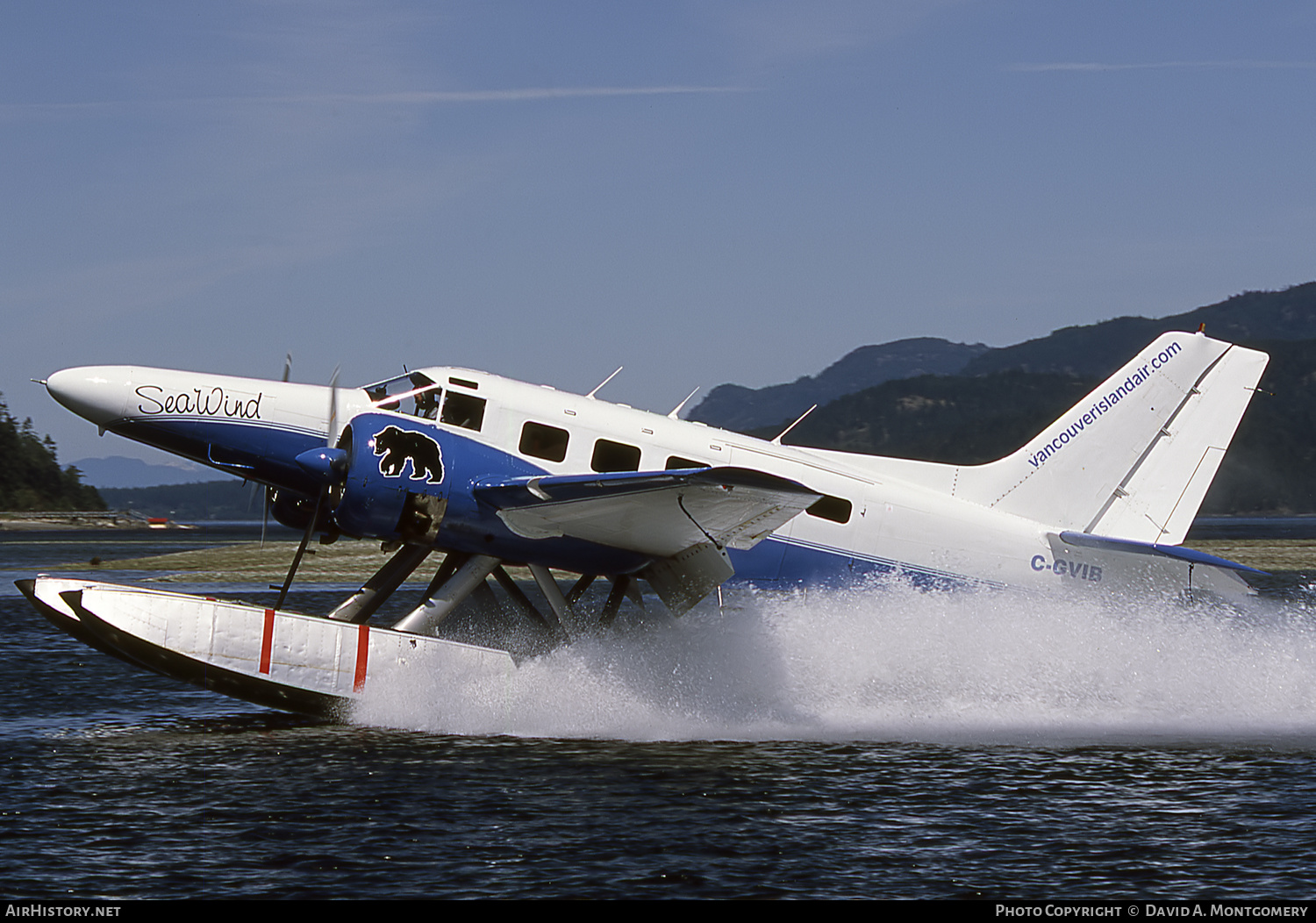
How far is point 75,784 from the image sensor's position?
11.9 m

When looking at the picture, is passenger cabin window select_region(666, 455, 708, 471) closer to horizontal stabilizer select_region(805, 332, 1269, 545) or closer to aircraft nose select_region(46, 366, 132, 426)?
horizontal stabilizer select_region(805, 332, 1269, 545)

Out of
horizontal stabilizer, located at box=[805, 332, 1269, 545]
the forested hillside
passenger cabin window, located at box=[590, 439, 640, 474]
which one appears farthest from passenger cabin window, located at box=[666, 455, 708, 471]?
the forested hillside

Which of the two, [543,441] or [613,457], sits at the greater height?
[543,441]

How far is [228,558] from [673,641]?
1480 inches

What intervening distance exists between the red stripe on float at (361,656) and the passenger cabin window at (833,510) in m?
5.72

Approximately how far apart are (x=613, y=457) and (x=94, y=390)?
6251 mm

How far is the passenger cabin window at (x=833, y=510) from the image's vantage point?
52.4 feet

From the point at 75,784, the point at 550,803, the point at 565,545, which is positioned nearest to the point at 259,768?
the point at 75,784

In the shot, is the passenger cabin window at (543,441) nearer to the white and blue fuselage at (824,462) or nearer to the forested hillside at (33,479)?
the white and blue fuselage at (824,462)

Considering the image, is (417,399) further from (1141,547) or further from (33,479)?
(33,479)

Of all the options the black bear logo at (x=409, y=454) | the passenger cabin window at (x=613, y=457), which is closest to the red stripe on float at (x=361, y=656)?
the black bear logo at (x=409, y=454)

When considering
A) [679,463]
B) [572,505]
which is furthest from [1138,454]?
[572,505]

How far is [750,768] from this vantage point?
12.9 m

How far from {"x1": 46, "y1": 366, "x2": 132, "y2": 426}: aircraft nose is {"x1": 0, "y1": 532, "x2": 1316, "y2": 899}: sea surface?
3822 millimetres
